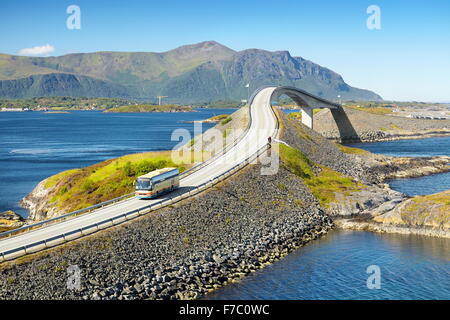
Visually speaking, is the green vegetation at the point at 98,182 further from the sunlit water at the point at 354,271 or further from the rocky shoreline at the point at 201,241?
the sunlit water at the point at 354,271

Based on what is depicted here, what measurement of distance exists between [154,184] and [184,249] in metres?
9.84

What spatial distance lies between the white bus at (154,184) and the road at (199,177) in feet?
2.27

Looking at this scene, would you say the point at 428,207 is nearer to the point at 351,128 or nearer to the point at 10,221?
the point at 10,221

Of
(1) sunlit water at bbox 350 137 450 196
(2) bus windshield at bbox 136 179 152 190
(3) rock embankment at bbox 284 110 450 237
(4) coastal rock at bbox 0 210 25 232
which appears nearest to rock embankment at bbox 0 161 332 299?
(2) bus windshield at bbox 136 179 152 190

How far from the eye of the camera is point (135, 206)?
161 feet

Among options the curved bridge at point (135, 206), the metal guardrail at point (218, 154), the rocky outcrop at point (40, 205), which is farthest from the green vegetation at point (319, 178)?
the rocky outcrop at point (40, 205)

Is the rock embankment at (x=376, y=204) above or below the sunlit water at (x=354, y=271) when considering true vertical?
above

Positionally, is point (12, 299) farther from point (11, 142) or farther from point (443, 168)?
point (11, 142)

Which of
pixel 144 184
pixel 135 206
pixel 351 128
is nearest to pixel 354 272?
pixel 135 206

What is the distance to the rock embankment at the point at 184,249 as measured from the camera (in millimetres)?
34719

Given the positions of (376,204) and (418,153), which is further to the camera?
(418,153)

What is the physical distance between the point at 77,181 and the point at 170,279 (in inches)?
1596
